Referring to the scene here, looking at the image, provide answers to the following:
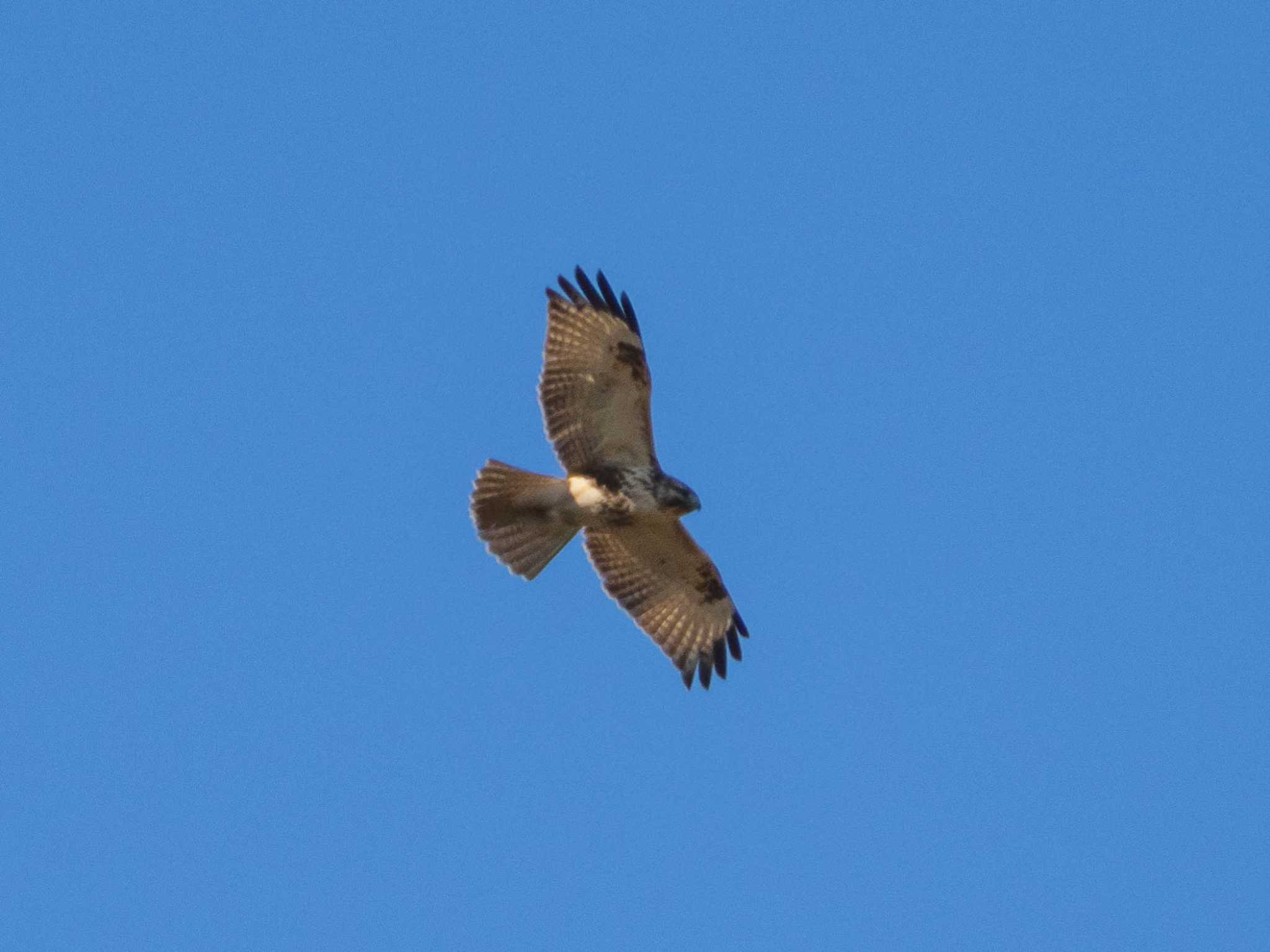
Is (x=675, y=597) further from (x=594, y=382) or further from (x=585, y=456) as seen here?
(x=594, y=382)

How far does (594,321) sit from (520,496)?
3.73 ft

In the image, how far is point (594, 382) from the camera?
12.8 m

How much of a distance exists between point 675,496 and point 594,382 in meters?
0.84

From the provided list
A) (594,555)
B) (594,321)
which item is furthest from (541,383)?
(594,555)

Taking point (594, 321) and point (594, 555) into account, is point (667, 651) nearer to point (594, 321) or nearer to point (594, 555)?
point (594, 555)

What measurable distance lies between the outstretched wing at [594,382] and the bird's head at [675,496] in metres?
0.23

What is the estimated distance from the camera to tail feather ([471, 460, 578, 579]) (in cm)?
1280

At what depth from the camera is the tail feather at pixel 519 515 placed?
1280cm

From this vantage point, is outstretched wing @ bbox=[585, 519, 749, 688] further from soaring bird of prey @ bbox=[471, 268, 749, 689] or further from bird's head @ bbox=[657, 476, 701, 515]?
bird's head @ bbox=[657, 476, 701, 515]

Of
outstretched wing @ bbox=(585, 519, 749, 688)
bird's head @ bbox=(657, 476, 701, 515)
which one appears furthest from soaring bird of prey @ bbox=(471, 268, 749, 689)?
outstretched wing @ bbox=(585, 519, 749, 688)

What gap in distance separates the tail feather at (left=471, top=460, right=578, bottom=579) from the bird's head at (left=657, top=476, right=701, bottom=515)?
22.8 inches

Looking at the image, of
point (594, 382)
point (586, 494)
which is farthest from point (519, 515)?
point (594, 382)

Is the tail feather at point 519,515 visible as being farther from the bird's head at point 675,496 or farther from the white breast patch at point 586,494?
the bird's head at point 675,496

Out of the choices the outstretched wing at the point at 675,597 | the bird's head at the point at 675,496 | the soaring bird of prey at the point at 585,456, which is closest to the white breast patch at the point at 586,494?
the soaring bird of prey at the point at 585,456
